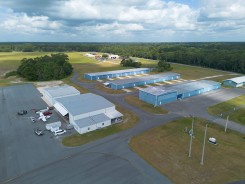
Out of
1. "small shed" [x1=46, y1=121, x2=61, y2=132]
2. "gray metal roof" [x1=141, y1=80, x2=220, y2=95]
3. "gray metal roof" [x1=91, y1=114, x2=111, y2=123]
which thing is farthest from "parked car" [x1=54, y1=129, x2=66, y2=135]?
"gray metal roof" [x1=141, y1=80, x2=220, y2=95]

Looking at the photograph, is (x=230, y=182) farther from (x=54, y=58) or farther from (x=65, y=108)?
(x=54, y=58)

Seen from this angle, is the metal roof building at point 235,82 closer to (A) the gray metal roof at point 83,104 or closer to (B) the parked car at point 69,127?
(A) the gray metal roof at point 83,104

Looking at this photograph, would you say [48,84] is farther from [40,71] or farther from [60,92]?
[60,92]

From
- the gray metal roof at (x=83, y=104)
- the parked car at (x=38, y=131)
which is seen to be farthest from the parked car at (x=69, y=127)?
the parked car at (x=38, y=131)

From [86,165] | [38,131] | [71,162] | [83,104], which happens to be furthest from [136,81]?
[86,165]

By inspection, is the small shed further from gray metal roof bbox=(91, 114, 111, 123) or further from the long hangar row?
gray metal roof bbox=(91, 114, 111, 123)

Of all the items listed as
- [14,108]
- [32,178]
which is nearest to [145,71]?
[14,108]
